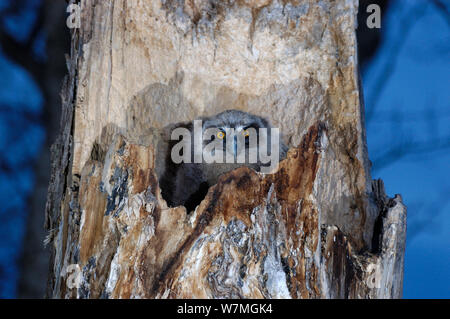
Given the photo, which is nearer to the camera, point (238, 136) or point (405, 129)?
point (238, 136)

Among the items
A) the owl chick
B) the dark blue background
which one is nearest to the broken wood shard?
the owl chick

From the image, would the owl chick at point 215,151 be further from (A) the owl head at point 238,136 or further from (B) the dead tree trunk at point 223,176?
(B) the dead tree trunk at point 223,176

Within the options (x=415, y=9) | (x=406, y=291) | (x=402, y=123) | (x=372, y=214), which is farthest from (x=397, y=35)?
(x=406, y=291)

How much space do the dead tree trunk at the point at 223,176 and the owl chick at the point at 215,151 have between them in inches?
4.2

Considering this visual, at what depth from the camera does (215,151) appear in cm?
229

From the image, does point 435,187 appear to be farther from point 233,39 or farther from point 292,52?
point 233,39

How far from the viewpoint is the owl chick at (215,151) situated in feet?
7.22

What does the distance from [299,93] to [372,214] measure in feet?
2.43

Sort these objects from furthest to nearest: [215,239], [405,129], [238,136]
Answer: [405,129] < [238,136] < [215,239]

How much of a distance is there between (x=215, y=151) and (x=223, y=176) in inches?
28.6

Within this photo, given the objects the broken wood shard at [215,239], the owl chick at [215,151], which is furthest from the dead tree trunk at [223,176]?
the owl chick at [215,151]

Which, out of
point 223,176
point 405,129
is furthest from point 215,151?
point 405,129

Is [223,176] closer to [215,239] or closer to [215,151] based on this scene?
[215,239]

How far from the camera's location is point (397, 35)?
2820mm
